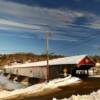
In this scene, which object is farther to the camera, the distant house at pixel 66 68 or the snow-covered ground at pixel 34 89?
the distant house at pixel 66 68

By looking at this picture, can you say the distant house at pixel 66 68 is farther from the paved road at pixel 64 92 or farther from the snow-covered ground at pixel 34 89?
the paved road at pixel 64 92

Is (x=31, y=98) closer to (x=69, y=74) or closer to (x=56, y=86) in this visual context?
(x=56, y=86)

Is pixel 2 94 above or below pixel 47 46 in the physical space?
below

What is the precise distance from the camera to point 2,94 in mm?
35438

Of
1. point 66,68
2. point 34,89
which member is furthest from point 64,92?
point 66,68

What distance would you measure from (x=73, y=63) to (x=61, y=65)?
4.61m

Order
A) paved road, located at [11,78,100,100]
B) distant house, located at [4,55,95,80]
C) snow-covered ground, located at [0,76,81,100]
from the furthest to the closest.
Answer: distant house, located at [4,55,95,80], snow-covered ground, located at [0,76,81,100], paved road, located at [11,78,100,100]

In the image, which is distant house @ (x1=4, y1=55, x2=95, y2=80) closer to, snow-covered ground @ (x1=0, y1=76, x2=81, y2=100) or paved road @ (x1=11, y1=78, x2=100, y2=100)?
snow-covered ground @ (x1=0, y1=76, x2=81, y2=100)

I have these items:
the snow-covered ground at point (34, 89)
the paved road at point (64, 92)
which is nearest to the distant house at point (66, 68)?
the snow-covered ground at point (34, 89)

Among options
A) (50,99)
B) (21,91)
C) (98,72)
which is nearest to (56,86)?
(21,91)

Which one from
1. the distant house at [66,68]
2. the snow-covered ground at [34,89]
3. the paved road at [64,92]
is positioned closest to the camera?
the paved road at [64,92]

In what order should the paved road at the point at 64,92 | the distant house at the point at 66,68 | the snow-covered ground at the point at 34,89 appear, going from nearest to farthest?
1. the paved road at the point at 64,92
2. the snow-covered ground at the point at 34,89
3. the distant house at the point at 66,68

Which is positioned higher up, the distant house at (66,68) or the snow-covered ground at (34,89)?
the distant house at (66,68)

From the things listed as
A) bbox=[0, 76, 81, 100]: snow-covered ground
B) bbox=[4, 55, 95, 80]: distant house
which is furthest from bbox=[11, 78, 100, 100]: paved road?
bbox=[4, 55, 95, 80]: distant house
